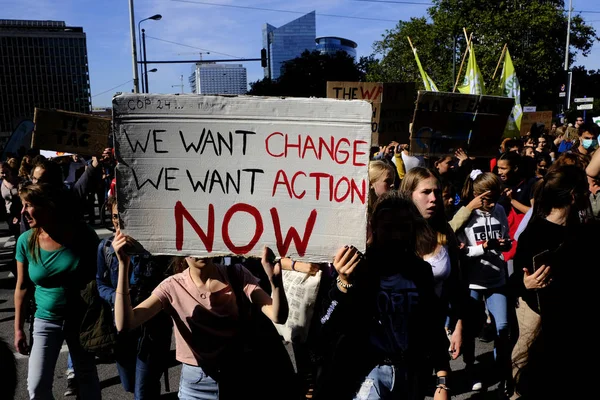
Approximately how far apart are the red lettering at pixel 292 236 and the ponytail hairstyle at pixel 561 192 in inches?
55.7

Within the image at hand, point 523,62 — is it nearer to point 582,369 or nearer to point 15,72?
point 582,369

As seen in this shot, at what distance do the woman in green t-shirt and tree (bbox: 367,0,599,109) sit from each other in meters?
33.8

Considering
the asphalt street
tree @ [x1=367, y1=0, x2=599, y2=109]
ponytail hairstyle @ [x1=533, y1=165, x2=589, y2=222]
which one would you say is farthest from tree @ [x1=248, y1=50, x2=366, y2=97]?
ponytail hairstyle @ [x1=533, y1=165, x2=589, y2=222]

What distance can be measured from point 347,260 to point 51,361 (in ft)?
6.58

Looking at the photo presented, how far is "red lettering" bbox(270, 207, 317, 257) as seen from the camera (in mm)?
2285

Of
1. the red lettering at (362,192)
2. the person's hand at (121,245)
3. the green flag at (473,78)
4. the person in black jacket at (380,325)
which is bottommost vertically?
the person in black jacket at (380,325)

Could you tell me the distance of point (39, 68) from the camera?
13588 centimetres

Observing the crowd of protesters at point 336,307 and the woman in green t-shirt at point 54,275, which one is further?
the woman in green t-shirt at point 54,275

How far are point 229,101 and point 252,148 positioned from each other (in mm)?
206

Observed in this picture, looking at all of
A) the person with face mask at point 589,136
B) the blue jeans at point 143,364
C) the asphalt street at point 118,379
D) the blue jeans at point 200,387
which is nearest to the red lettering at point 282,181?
the blue jeans at point 200,387

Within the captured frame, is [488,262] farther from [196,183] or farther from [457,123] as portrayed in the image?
[196,183]

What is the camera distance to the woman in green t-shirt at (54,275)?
329 cm

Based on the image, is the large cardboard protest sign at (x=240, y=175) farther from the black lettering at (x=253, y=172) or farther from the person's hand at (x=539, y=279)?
the person's hand at (x=539, y=279)

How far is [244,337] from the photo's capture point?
2680mm
